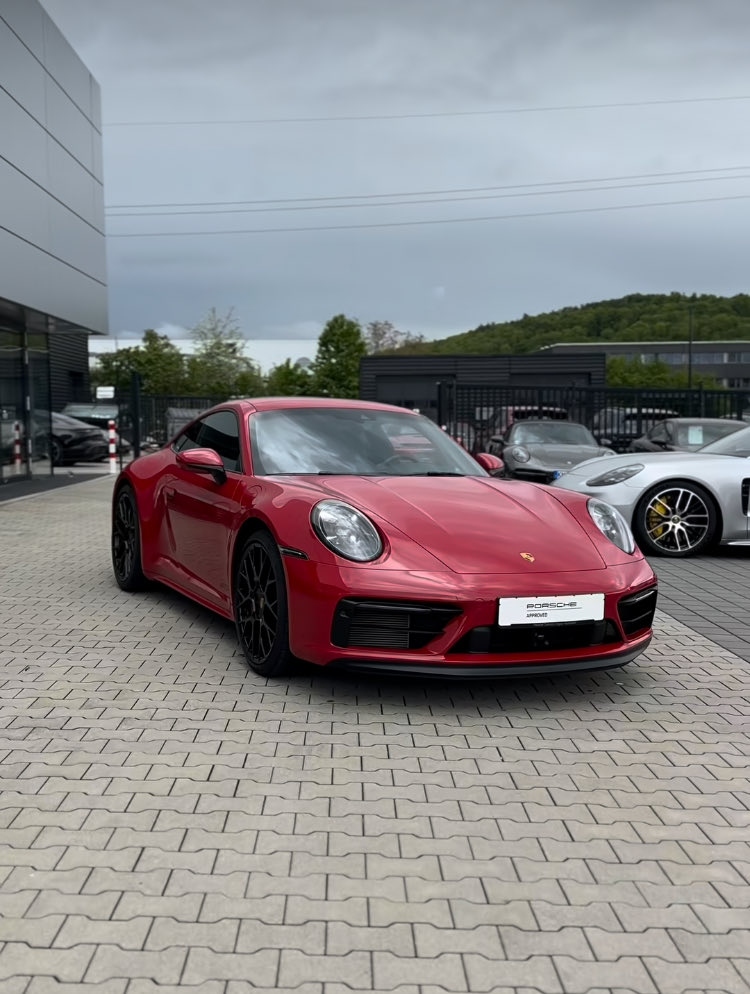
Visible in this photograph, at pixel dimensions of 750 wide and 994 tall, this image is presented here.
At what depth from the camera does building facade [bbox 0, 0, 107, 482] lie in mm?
14539

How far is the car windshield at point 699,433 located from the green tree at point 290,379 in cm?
7281

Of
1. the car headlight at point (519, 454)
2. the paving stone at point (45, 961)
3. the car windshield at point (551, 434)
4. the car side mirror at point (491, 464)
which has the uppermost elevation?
the car windshield at point (551, 434)

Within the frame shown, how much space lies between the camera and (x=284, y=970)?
2168 mm

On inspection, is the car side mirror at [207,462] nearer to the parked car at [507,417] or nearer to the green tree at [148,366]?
the parked car at [507,417]

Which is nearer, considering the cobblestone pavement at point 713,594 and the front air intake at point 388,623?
the front air intake at point 388,623

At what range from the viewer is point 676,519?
28.7 feet

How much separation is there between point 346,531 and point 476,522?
2.00 ft

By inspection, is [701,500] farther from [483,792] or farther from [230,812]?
[230,812]

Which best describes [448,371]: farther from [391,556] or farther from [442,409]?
[391,556]

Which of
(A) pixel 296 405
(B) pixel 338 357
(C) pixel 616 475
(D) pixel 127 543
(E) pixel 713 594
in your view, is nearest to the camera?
(A) pixel 296 405

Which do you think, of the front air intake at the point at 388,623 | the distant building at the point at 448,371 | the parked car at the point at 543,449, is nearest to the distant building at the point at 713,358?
the distant building at the point at 448,371

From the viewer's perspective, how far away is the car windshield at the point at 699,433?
1216cm

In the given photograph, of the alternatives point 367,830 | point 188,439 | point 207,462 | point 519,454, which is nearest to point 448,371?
point 519,454

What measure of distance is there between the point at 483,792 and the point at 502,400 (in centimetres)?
1691
